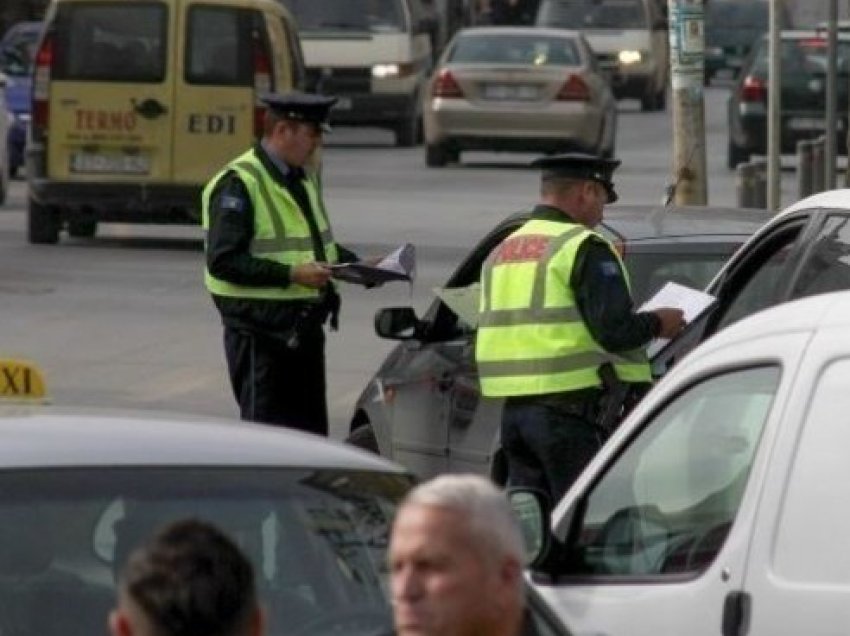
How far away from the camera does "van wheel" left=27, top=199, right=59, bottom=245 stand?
2403 cm

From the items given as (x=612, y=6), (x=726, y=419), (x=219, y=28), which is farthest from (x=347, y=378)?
(x=612, y=6)

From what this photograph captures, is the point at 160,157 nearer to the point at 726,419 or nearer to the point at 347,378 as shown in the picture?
the point at 347,378

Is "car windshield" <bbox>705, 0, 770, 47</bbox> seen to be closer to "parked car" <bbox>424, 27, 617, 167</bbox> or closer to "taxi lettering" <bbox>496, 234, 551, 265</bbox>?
"parked car" <bbox>424, 27, 617, 167</bbox>

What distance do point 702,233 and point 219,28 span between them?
517 inches

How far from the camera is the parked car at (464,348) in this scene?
10.5 metres

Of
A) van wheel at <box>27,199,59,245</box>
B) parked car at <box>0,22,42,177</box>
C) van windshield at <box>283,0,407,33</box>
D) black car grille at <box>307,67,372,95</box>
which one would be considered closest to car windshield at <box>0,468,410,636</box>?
van wheel at <box>27,199,59,245</box>

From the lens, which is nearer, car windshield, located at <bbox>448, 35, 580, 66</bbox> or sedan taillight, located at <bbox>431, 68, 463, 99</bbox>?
sedan taillight, located at <bbox>431, 68, 463, 99</bbox>

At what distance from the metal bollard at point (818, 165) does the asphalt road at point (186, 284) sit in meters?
2.80

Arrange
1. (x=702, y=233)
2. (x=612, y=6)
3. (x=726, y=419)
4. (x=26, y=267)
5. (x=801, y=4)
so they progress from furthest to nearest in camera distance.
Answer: (x=801, y=4) < (x=612, y=6) < (x=26, y=267) < (x=702, y=233) < (x=726, y=419)

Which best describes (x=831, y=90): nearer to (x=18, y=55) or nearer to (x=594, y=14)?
(x=18, y=55)

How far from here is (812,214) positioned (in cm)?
855

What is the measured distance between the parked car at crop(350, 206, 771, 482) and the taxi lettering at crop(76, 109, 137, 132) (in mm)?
12118

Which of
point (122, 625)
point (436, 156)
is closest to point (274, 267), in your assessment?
point (122, 625)

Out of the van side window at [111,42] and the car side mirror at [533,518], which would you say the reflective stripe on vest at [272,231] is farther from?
the van side window at [111,42]
